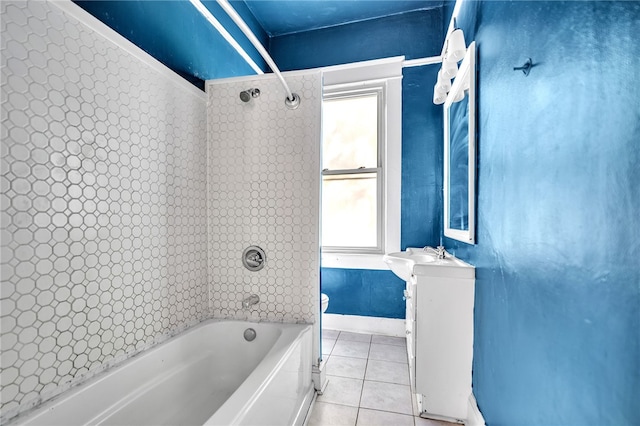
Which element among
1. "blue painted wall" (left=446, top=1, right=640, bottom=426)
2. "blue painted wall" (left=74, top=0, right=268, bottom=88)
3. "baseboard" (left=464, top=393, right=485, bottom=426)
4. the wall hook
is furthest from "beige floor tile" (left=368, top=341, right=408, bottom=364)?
"blue painted wall" (left=74, top=0, right=268, bottom=88)

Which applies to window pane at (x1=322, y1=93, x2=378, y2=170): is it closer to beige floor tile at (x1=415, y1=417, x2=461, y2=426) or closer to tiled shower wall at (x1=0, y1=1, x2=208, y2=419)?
tiled shower wall at (x1=0, y1=1, x2=208, y2=419)

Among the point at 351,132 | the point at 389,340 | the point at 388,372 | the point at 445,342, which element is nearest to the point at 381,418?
the point at 388,372

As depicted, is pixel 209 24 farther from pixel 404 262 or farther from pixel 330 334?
pixel 330 334

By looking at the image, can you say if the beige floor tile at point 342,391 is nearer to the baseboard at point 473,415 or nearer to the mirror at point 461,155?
the baseboard at point 473,415

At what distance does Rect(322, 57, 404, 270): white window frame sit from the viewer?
270cm

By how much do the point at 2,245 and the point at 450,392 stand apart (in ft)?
6.97

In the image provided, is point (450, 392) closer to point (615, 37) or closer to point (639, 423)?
point (639, 423)

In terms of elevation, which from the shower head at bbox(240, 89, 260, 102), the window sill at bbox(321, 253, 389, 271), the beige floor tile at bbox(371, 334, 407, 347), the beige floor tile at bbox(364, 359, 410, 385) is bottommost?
the beige floor tile at bbox(371, 334, 407, 347)

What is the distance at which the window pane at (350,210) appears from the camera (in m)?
2.88

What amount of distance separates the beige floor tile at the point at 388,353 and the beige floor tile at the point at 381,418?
639 mm

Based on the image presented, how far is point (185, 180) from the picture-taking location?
1718 mm

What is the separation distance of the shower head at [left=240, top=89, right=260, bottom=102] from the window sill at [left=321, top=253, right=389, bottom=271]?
5.40ft

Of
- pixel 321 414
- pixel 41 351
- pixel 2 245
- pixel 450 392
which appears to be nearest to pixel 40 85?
pixel 2 245

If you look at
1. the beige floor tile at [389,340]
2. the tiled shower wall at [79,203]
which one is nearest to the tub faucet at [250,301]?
the tiled shower wall at [79,203]
